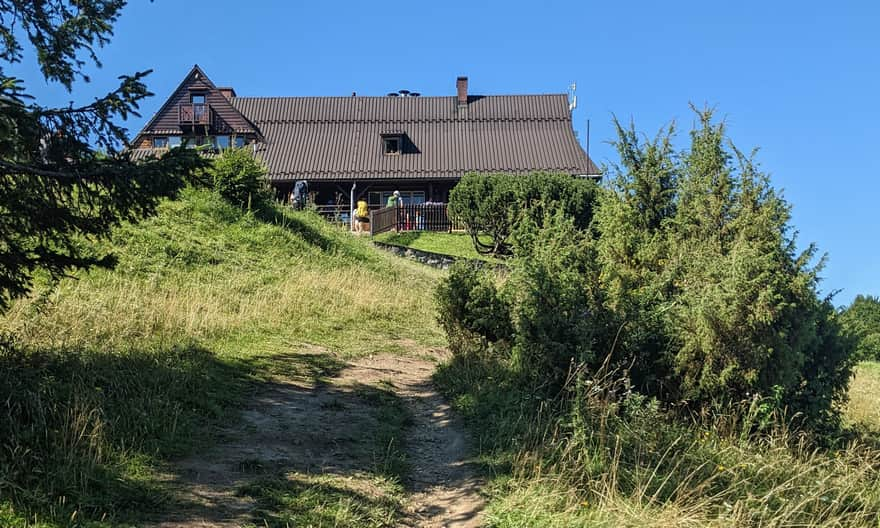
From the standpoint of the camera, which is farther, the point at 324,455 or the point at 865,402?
the point at 865,402

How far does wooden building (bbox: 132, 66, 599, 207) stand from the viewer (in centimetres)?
3978

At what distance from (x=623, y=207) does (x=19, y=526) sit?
8.84m

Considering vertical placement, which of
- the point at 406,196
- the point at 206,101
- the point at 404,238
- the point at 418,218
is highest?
the point at 206,101

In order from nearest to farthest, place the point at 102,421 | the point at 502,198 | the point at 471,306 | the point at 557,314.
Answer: the point at 102,421, the point at 557,314, the point at 471,306, the point at 502,198

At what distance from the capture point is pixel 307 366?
1048 centimetres

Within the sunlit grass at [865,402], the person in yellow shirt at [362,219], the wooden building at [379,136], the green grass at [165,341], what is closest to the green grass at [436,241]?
the person in yellow shirt at [362,219]

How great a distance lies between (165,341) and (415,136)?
111ft

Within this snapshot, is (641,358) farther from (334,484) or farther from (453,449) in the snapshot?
(334,484)

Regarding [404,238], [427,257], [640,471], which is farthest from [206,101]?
[640,471]

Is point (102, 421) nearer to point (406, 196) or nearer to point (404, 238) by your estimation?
point (404, 238)

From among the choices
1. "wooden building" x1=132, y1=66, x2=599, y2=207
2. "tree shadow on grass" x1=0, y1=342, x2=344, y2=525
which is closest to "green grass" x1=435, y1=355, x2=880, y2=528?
"tree shadow on grass" x1=0, y1=342, x2=344, y2=525

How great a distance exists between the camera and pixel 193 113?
41.6 metres

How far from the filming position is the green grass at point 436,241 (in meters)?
26.6

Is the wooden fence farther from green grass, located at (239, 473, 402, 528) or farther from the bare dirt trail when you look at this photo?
green grass, located at (239, 473, 402, 528)
